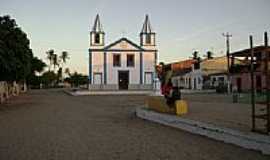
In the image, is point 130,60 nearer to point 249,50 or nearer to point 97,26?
point 97,26

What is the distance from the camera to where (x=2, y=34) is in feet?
69.9

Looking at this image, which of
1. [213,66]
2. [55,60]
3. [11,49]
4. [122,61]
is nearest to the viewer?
[11,49]

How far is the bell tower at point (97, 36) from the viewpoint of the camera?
57031 millimetres

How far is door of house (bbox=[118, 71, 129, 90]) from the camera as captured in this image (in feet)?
187

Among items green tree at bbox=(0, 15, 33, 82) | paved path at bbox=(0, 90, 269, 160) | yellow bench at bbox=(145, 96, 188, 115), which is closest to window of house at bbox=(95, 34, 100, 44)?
green tree at bbox=(0, 15, 33, 82)

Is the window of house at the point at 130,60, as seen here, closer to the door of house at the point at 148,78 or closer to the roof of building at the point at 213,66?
the door of house at the point at 148,78

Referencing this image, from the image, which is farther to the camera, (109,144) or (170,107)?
(170,107)

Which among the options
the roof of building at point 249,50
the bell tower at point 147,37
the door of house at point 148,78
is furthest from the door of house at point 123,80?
the roof of building at point 249,50

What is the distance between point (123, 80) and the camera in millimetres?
57531

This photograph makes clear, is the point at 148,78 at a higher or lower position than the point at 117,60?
lower

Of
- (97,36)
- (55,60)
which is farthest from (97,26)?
(55,60)

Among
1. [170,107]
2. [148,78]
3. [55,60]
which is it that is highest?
[55,60]

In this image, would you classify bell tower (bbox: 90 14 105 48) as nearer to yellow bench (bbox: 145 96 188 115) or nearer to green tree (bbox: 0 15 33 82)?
green tree (bbox: 0 15 33 82)

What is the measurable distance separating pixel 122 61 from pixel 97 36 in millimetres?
5647
